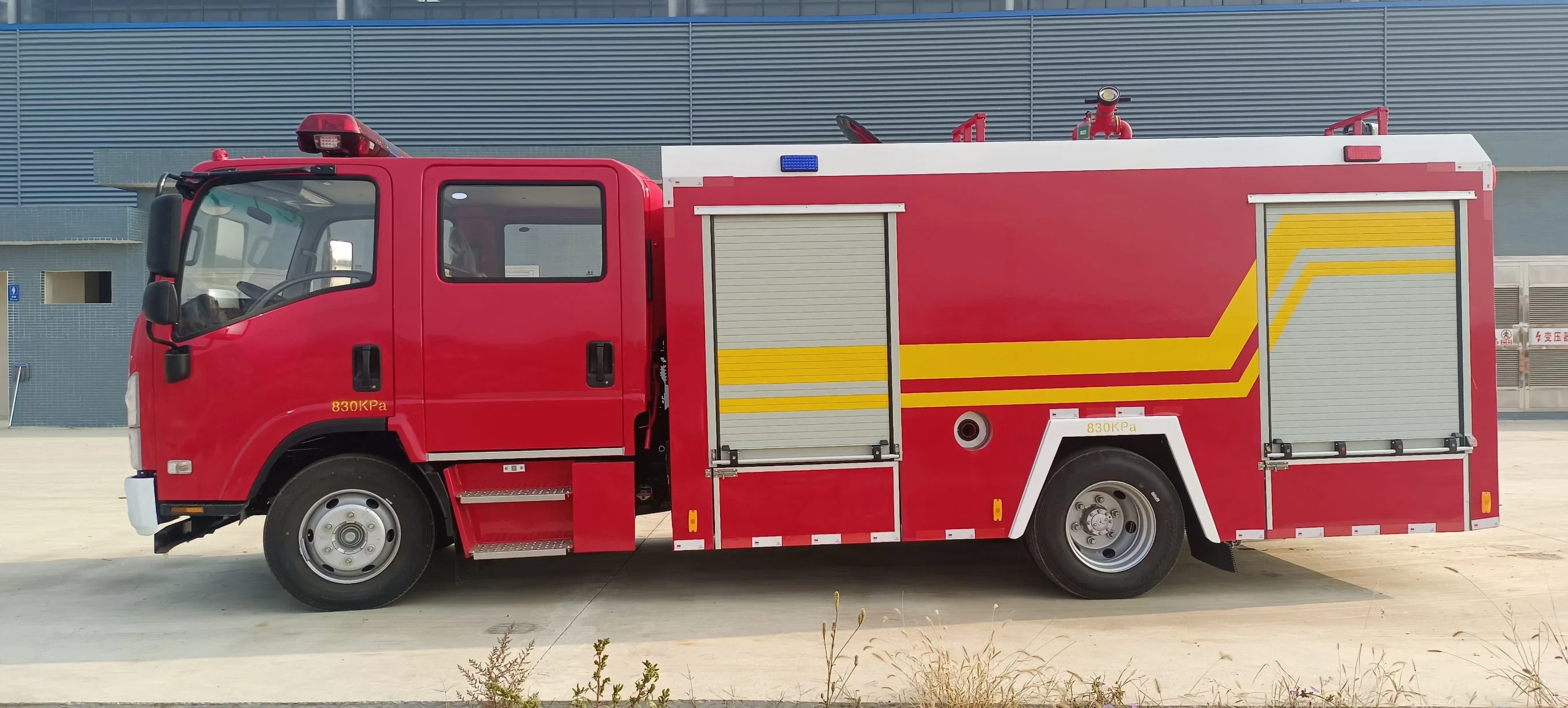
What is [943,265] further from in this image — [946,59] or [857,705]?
[946,59]

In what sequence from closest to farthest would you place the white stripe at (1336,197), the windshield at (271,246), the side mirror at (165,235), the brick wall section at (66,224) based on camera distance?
1. the side mirror at (165,235)
2. the windshield at (271,246)
3. the white stripe at (1336,197)
4. the brick wall section at (66,224)

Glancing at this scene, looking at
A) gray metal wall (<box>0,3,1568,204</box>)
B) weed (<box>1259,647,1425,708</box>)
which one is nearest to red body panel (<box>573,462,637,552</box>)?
weed (<box>1259,647,1425,708</box>)

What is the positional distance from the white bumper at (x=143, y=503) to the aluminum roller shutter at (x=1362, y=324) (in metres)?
6.47

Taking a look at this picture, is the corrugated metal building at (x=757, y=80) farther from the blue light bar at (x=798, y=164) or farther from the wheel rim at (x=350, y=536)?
the wheel rim at (x=350, y=536)

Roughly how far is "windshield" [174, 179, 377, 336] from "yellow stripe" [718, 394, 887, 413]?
2370mm

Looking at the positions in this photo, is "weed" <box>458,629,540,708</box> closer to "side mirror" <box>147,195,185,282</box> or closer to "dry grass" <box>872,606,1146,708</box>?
"dry grass" <box>872,606,1146,708</box>

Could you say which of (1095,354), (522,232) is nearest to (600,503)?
(522,232)

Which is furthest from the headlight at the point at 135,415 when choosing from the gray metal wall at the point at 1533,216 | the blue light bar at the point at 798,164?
the gray metal wall at the point at 1533,216

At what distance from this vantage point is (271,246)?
5.68 meters

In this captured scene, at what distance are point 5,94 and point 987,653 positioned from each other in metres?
21.5

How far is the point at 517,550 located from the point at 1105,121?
4.77 metres

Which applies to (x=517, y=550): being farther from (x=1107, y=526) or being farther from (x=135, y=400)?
(x=1107, y=526)

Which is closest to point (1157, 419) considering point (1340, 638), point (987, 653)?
point (1340, 638)

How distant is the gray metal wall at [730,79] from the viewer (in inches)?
705
